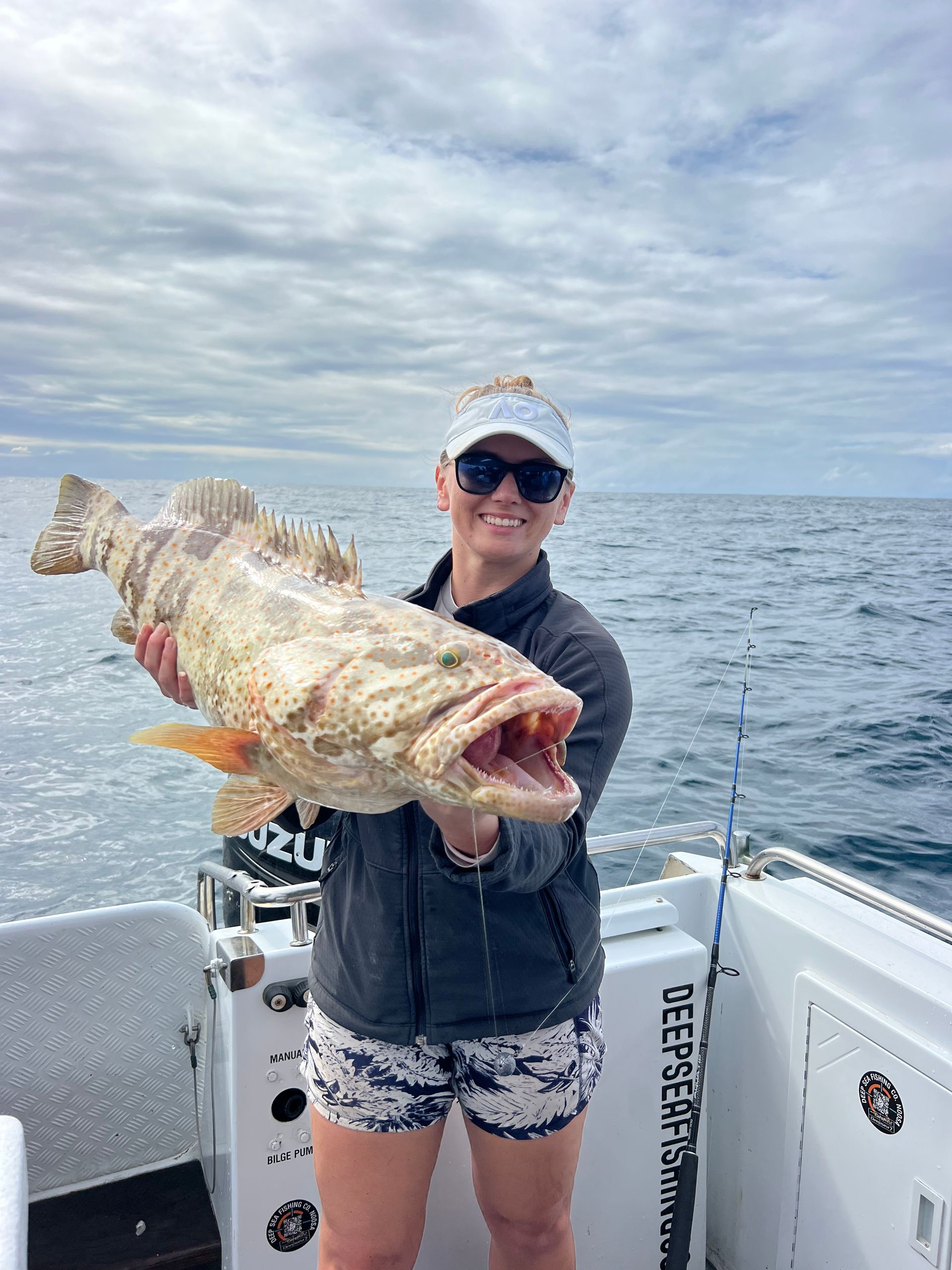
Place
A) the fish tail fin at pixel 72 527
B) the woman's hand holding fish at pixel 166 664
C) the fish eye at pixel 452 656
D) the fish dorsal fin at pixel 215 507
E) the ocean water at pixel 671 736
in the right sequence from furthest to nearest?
1. the ocean water at pixel 671 736
2. the fish tail fin at pixel 72 527
3. the fish dorsal fin at pixel 215 507
4. the woman's hand holding fish at pixel 166 664
5. the fish eye at pixel 452 656

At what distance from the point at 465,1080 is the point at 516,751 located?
37.2 inches

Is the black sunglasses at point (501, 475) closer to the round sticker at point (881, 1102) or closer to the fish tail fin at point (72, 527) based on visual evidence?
the fish tail fin at point (72, 527)

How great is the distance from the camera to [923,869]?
7074mm

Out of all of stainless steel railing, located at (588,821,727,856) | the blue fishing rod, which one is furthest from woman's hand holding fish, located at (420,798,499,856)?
the blue fishing rod

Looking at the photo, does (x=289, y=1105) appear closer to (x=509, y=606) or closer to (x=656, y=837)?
(x=656, y=837)

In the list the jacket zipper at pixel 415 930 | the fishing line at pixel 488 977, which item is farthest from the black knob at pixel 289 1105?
the fishing line at pixel 488 977

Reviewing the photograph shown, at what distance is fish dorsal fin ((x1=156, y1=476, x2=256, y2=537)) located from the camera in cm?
249

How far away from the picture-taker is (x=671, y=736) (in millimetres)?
10078

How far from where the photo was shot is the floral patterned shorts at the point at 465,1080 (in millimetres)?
1948

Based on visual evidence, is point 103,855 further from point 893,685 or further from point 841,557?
point 841,557

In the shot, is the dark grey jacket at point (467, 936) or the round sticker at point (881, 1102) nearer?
the dark grey jacket at point (467, 936)

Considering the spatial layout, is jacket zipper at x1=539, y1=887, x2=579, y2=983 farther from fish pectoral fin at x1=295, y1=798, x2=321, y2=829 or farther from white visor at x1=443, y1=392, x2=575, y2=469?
white visor at x1=443, y1=392, x2=575, y2=469

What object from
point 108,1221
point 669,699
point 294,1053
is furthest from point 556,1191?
point 669,699

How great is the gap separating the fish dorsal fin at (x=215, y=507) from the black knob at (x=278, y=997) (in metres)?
1.45
